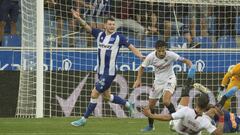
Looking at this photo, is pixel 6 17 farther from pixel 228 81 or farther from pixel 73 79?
pixel 228 81

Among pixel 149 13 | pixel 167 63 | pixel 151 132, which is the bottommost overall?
pixel 151 132

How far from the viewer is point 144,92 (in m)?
22.3

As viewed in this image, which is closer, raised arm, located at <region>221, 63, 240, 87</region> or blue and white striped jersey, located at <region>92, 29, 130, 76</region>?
raised arm, located at <region>221, 63, 240, 87</region>

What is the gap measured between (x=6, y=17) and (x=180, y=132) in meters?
13.8

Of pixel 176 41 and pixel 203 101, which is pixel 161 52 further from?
pixel 176 41

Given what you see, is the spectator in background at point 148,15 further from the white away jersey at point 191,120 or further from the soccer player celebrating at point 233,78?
the white away jersey at point 191,120

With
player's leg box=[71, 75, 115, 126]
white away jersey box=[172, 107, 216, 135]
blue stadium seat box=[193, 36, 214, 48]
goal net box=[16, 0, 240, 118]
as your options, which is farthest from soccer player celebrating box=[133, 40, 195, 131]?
blue stadium seat box=[193, 36, 214, 48]

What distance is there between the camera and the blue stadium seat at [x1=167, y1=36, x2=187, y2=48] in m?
23.6

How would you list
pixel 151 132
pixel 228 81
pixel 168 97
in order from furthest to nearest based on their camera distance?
1. pixel 228 81
2. pixel 168 97
3. pixel 151 132

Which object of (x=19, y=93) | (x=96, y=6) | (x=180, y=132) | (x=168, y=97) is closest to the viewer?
(x=180, y=132)

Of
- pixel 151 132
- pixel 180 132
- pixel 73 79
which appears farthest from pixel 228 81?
pixel 180 132

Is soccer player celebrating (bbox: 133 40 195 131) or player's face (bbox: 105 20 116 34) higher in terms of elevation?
player's face (bbox: 105 20 116 34)

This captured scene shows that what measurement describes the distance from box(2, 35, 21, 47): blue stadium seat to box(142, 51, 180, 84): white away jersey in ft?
24.4

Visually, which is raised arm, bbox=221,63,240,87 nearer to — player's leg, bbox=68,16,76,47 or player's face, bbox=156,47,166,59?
player's face, bbox=156,47,166,59
